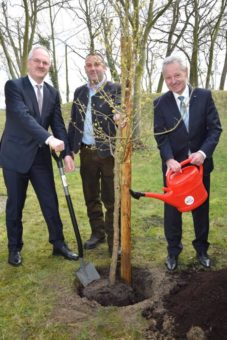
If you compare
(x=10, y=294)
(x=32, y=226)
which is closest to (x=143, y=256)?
(x=10, y=294)

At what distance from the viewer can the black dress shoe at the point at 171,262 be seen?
4.11 meters

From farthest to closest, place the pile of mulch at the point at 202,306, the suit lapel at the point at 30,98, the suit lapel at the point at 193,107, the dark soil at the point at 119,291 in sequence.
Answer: the suit lapel at the point at 30,98
the suit lapel at the point at 193,107
the dark soil at the point at 119,291
the pile of mulch at the point at 202,306

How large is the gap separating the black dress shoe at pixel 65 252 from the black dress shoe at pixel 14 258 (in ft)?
1.43

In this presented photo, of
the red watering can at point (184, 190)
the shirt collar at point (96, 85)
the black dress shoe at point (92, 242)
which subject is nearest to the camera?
the red watering can at point (184, 190)

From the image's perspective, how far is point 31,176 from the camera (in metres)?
→ 4.27

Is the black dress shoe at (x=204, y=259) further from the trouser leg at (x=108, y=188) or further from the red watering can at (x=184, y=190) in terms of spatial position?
the trouser leg at (x=108, y=188)

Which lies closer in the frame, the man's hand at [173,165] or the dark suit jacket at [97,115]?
the man's hand at [173,165]

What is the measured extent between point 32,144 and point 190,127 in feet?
5.48

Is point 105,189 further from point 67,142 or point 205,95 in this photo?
point 205,95

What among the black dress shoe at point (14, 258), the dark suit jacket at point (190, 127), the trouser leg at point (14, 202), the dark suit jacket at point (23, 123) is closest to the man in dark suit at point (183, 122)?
the dark suit jacket at point (190, 127)

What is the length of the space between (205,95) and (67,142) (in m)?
1.65

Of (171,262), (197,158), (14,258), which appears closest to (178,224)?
(171,262)

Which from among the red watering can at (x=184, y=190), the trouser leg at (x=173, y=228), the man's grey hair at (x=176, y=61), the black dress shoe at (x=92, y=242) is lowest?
the black dress shoe at (x=92, y=242)

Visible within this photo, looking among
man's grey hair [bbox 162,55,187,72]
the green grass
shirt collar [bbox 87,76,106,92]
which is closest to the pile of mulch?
the green grass
